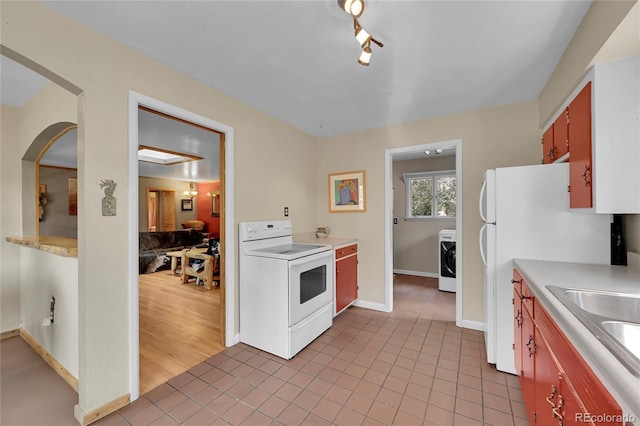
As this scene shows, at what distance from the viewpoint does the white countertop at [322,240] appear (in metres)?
3.12

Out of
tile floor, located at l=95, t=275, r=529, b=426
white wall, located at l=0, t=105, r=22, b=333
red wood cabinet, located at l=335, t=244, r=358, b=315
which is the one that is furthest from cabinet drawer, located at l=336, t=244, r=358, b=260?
white wall, located at l=0, t=105, r=22, b=333

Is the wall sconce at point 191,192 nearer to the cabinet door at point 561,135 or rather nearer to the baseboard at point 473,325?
the baseboard at point 473,325

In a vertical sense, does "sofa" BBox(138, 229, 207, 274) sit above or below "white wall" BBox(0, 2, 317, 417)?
below

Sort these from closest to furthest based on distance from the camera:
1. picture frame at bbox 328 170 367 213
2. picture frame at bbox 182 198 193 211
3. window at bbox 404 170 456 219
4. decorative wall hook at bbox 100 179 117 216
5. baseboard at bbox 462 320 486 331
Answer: decorative wall hook at bbox 100 179 117 216
baseboard at bbox 462 320 486 331
picture frame at bbox 328 170 367 213
window at bbox 404 170 456 219
picture frame at bbox 182 198 193 211

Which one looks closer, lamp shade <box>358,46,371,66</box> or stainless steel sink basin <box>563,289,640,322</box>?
stainless steel sink basin <box>563,289,640,322</box>

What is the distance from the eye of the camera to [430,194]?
5.27m

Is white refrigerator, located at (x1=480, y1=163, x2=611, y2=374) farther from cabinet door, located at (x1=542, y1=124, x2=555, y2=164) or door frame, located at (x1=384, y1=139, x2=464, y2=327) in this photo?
door frame, located at (x1=384, y1=139, x2=464, y2=327)

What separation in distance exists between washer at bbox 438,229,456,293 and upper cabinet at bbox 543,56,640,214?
290cm

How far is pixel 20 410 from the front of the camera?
5.43 ft

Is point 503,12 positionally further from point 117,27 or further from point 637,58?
point 117,27

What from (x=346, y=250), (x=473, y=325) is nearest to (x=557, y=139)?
(x=473, y=325)

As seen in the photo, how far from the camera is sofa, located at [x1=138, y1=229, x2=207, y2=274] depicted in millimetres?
5523

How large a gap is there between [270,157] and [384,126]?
1576 millimetres

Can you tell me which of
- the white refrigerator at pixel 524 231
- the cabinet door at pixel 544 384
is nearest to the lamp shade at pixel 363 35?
the white refrigerator at pixel 524 231
